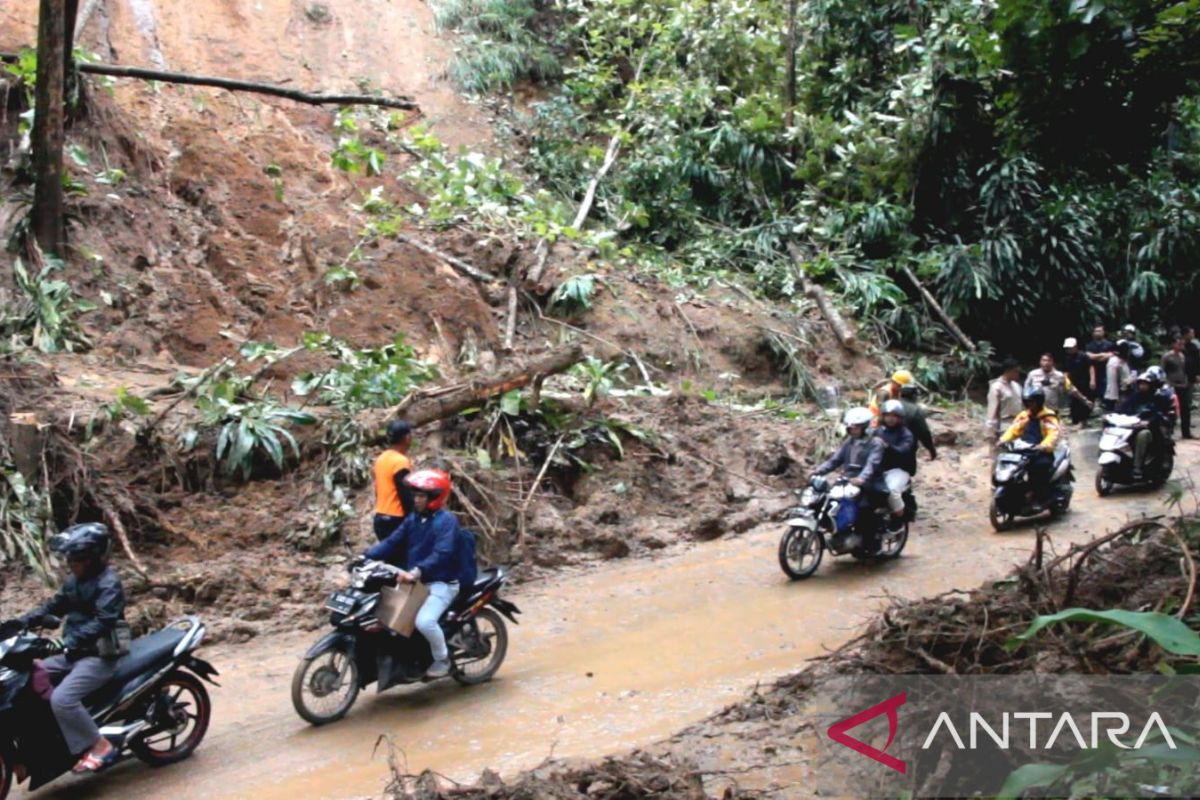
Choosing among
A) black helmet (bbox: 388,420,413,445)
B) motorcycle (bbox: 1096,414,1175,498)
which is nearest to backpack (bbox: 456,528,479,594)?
black helmet (bbox: 388,420,413,445)

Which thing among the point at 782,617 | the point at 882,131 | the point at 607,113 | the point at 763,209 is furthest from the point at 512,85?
the point at 782,617

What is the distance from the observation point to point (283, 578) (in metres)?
→ 9.62

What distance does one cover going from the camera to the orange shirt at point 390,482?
8.63 meters

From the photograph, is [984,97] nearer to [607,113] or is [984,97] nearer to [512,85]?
[607,113]

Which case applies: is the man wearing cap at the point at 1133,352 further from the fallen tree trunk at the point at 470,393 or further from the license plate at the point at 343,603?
the license plate at the point at 343,603

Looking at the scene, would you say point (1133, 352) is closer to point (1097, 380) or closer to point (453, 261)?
point (1097, 380)

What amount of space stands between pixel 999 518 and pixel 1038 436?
95cm

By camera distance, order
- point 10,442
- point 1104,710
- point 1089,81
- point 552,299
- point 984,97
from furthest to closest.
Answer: point 984,97 < point 552,299 < point 10,442 < point 1089,81 < point 1104,710

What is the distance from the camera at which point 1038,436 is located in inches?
462

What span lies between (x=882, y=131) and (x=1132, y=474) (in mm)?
Answer: 9362

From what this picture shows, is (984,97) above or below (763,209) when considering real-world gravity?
above

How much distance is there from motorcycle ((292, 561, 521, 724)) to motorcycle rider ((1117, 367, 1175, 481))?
331 inches
